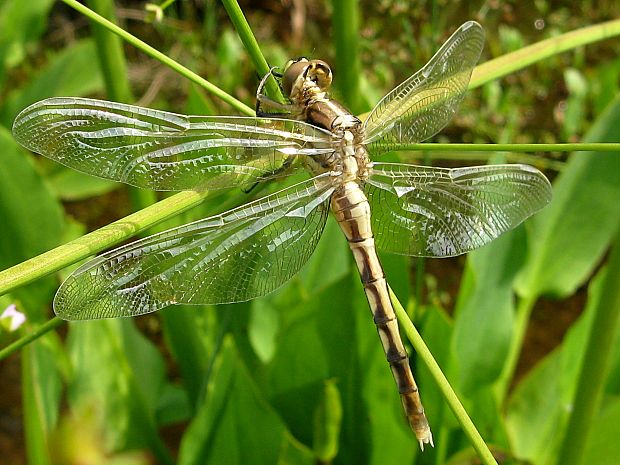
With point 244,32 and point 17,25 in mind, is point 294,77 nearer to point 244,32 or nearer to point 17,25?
point 244,32

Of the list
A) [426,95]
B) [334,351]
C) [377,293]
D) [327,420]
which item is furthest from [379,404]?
[426,95]

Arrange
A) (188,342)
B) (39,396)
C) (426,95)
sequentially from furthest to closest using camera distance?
(188,342), (39,396), (426,95)

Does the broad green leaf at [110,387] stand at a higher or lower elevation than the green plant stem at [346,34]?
Answer: lower

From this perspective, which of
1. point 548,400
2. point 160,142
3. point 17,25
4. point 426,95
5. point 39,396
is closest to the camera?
point 160,142

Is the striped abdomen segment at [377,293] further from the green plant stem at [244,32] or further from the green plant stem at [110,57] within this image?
the green plant stem at [110,57]

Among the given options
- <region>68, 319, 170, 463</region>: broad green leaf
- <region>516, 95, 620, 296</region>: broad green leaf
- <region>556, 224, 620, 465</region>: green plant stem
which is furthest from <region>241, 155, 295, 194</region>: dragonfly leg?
<region>516, 95, 620, 296</region>: broad green leaf

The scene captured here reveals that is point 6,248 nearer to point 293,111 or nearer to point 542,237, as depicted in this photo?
point 293,111

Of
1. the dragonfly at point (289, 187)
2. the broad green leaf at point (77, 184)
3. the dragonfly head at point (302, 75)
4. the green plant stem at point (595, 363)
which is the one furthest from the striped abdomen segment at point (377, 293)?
the broad green leaf at point (77, 184)
